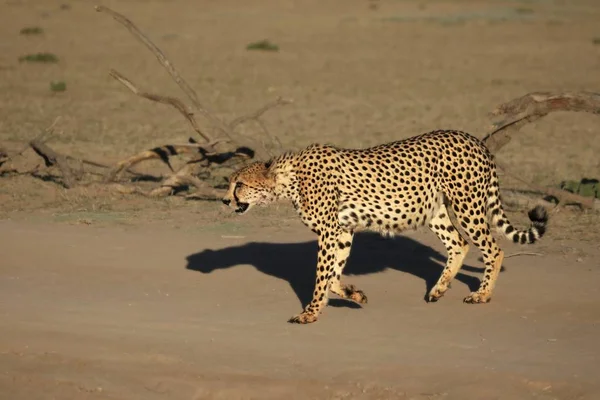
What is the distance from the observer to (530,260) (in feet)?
34.1

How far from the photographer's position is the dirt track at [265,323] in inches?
286

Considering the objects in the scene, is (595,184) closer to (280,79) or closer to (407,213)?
(407,213)

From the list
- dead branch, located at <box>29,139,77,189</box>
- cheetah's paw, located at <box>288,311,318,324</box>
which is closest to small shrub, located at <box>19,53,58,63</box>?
dead branch, located at <box>29,139,77,189</box>

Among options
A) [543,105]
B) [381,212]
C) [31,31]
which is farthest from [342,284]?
[31,31]

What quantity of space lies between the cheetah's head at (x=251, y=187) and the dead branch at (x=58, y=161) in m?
4.28

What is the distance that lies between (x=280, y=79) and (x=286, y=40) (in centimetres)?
801

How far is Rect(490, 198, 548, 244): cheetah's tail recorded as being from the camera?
9.24 meters

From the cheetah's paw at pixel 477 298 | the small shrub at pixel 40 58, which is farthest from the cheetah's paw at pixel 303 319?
the small shrub at pixel 40 58

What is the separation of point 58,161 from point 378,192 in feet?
17.0

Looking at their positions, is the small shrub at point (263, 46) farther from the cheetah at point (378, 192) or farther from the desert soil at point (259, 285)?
the cheetah at point (378, 192)

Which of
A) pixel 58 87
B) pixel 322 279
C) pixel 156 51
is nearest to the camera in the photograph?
pixel 322 279

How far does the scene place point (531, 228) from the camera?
367 inches

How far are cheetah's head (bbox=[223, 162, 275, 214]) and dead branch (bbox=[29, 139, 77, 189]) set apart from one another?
4.28m

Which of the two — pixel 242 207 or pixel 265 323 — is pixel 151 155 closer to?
pixel 242 207
